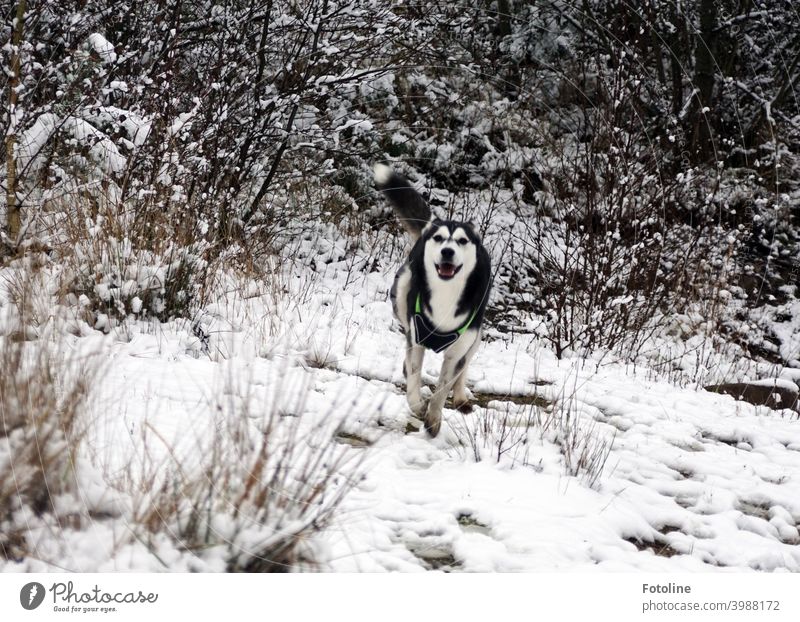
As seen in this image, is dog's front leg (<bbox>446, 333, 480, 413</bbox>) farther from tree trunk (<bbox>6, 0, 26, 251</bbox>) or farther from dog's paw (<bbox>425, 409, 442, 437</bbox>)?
tree trunk (<bbox>6, 0, 26, 251</bbox>)

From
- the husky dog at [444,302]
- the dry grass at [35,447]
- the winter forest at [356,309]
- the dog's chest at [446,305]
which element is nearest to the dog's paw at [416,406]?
the husky dog at [444,302]

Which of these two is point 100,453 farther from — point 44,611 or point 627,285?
point 627,285

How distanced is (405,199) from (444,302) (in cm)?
102

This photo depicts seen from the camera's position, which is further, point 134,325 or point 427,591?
point 134,325

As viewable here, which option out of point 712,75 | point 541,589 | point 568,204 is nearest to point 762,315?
point 712,75

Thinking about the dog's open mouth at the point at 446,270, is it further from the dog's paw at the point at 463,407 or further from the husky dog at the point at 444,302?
the dog's paw at the point at 463,407

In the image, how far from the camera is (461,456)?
126 inches

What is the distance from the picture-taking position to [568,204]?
721 cm

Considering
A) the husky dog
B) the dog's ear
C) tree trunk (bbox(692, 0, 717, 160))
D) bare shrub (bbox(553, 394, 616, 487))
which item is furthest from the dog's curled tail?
tree trunk (bbox(692, 0, 717, 160))

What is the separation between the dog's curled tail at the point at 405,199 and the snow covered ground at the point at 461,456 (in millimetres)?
1033

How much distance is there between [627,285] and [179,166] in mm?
4545

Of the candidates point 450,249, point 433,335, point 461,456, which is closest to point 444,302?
point 433,335

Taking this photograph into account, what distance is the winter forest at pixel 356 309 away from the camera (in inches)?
76.7

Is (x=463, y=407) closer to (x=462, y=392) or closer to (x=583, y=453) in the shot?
(x=462, y=392)
